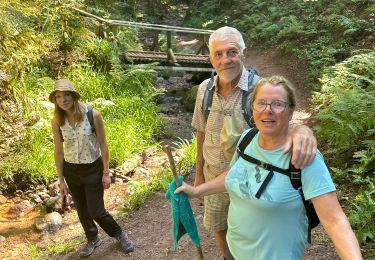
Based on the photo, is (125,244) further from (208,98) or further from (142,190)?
(208,98)

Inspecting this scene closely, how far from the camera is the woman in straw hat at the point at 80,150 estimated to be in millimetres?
3961

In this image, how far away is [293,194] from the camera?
1.68 metres

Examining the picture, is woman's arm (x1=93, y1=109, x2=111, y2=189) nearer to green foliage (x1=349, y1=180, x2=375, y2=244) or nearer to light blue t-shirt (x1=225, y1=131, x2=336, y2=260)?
light blue t-shirt (x1=225, y1=131, x2=336, y2=260)

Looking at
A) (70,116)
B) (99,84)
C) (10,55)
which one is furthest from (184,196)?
(99,84)

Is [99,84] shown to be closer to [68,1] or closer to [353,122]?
[68,1]

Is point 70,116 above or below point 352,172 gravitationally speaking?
above

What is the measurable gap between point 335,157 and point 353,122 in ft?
1.88

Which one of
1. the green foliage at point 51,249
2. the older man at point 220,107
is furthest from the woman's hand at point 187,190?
the green foliage at point 51,249

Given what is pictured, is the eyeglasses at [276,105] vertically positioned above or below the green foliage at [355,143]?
above

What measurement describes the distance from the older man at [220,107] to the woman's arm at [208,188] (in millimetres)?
484

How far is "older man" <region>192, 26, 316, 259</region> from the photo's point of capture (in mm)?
2678

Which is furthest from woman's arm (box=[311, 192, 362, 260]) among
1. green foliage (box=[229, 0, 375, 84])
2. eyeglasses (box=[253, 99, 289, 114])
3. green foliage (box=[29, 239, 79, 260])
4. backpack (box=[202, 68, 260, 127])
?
green foliage (box=[229, 0, 375, 84])

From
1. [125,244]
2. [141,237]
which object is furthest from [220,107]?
[141,237]

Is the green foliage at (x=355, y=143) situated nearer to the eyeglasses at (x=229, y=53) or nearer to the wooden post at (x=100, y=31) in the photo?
the eyeglasses at (x=229, y=53)
